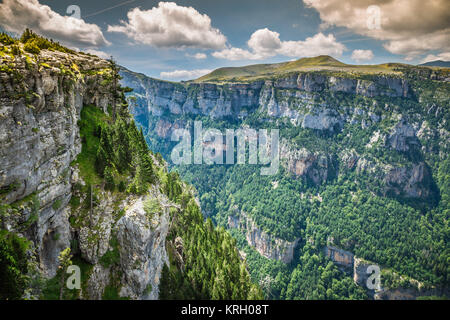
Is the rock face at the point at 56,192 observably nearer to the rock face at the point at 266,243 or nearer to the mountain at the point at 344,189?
the mountain at the point at 344,189

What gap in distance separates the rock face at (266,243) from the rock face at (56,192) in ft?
277

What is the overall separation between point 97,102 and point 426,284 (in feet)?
391

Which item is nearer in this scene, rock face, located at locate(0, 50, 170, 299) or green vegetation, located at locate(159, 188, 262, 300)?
rock face, located at locate(0, 50, 170, 299)

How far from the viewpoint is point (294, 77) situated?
564 ft

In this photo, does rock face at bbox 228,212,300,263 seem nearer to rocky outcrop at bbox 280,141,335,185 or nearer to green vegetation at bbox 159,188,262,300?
rocky outcrop at bbox 280,141,335,185

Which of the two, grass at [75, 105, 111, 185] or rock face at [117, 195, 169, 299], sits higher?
grass at [75, 105, 111, 185]

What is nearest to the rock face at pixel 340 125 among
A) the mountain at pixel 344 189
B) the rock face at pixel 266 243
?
the mountain at pixel 344 189

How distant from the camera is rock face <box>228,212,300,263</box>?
10594 cm

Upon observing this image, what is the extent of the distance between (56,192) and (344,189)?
451 feet

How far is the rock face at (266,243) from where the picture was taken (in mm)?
105938

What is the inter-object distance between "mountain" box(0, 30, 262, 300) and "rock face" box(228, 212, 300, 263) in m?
70.3

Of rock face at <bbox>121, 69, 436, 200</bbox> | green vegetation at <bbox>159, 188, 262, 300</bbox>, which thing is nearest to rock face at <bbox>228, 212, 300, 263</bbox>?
rock face at <bbox>121, 69, 436, 200</bbox>

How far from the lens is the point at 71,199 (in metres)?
28.0
